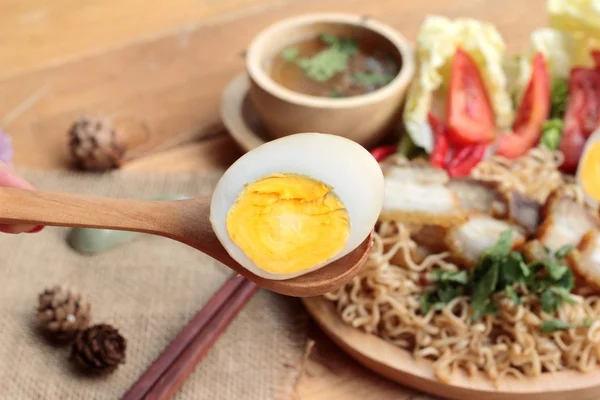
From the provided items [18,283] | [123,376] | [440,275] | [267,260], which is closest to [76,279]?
[18,283]

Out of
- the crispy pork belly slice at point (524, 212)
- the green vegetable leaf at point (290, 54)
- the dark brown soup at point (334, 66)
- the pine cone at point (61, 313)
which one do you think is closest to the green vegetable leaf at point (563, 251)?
the crispy pork belly slice at point (524, 212)

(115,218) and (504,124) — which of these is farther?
(504,124)

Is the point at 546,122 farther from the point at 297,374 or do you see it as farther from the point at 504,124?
the point at 297,374

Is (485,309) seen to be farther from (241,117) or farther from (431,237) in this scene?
(241,117)

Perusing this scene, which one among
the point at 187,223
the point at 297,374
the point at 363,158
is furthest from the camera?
the point at 297,374

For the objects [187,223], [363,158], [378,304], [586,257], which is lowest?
[378,304]

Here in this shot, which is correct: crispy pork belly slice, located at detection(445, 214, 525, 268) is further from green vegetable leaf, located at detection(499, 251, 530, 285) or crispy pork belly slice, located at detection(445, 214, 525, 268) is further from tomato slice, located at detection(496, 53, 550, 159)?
tomato slice, located at detection(496, 53, 550, 159)
